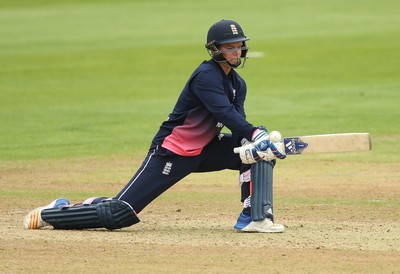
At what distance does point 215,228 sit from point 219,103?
47.0 inches

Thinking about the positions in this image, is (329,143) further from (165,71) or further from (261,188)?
(165,71)

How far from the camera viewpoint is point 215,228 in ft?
29.8

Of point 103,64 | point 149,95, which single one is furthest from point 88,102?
point 103,64

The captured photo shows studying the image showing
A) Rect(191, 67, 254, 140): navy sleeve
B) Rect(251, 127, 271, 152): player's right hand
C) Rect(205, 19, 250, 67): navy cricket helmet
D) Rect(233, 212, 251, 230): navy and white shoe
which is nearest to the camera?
Rect(251, 127, 271, 152): player's right hand

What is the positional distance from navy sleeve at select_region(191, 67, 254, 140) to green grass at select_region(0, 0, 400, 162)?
5613 mm

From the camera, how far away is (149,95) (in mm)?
21141

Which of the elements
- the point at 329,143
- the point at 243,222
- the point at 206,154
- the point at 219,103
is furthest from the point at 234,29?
the point at 243,222

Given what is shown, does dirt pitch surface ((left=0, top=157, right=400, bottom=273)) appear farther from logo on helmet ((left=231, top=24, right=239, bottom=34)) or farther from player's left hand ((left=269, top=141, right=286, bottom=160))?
logo on helmet ((left=231, top=24, right=239, bottom=34))

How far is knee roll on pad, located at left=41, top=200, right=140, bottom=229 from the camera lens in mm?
8750

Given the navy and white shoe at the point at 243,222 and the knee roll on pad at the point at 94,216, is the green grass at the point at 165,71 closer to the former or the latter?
the navy and white shoe at the point at 243,222

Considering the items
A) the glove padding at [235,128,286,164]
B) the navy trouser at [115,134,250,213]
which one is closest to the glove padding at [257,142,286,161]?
the glove padding at [235,128,286,164]

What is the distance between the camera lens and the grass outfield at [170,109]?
814cm

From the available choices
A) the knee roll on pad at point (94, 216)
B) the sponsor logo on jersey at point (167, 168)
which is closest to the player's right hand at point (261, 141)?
the sponsor logo on jersey at point (167, 168)

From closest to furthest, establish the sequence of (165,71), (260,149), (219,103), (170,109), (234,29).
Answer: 1. (260,149)
2. (219,103)
3. (234,29)
4. (170,109)
5. (165,71)
